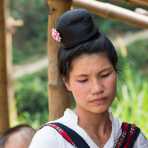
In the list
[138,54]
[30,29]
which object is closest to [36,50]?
[30,29]

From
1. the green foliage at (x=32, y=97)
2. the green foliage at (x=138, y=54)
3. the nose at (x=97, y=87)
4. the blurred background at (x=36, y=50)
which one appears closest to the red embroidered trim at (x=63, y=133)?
the nose at (x=97, y=87)

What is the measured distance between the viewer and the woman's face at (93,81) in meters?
1.37

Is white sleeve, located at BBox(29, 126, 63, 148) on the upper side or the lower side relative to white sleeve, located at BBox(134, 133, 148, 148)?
upper

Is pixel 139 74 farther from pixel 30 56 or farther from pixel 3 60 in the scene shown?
pixel 3 60

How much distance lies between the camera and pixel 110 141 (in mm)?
1452

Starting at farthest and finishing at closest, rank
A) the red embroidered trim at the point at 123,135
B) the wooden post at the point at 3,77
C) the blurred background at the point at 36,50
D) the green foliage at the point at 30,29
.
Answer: the green foliage at the point at 30,29, the blurred background at the point at 36,50, the wooden post at the point at 3,77, the red embroidered trim at the point at 123,135

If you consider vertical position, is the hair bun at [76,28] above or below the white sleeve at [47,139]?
above

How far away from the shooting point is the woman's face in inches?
54.0

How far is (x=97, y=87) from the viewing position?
4.47 ft

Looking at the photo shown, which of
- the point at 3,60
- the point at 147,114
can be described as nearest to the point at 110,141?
the point at 3,60

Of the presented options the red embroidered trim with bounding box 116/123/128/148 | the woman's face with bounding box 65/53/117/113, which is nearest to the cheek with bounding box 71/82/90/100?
the woman's face with bounding box 65/53/117/113

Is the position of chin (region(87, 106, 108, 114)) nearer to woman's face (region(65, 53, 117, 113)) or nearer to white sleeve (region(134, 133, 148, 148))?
woman's face (region(65, 53, 117, 113))

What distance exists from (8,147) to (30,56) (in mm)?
7237

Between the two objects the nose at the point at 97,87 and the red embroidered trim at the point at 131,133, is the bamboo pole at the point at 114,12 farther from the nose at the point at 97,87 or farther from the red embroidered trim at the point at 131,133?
the nose at the point at 97,87
